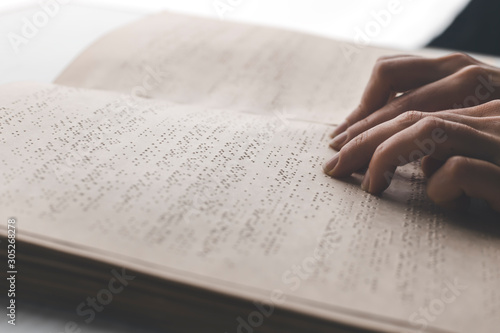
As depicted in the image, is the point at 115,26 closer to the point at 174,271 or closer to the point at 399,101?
the point at 399,101

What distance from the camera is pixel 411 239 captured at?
0.51 metres

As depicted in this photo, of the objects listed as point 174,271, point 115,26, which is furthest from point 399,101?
point 115,26

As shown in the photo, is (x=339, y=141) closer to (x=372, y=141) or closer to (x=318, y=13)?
(x=372, y=141)

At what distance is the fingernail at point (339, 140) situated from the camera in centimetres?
70

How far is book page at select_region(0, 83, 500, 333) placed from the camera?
421 mm

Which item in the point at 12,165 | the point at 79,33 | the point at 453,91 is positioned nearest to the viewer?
the point at 12,165

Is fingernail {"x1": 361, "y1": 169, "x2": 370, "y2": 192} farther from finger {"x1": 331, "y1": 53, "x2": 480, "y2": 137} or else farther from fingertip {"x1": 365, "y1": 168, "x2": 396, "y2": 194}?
finger {"x1": 331, "y1": 53, "x2": 480, "y2": 137}

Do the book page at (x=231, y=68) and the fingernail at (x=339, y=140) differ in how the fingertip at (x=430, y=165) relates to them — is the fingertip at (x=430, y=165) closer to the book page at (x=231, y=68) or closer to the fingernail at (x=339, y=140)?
the fingernail at (x=339, y=140)

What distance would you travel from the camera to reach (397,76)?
2.46 feet

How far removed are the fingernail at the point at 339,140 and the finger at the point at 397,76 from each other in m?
0.04

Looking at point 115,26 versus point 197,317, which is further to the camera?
point 115,26

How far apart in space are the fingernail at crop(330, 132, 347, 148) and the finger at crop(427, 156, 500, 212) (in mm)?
168

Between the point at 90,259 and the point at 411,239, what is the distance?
0.29 m

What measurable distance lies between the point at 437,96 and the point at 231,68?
1.29 feet
